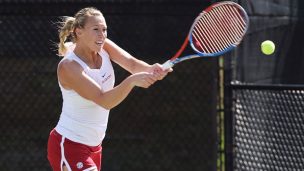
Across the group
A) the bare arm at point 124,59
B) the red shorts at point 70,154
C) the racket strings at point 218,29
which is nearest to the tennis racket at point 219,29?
the racket strings at point 218,29

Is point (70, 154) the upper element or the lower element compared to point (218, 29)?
lower

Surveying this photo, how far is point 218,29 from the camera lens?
4375mm

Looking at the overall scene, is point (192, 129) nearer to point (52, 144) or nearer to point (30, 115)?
point (30, 115)

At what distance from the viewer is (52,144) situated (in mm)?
4062

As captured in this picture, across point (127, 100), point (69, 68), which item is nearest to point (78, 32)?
point (69, 68)

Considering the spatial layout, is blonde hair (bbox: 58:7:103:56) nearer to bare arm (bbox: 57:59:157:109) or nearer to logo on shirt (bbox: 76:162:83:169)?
bare arm (bbox: 57:59:157:109)

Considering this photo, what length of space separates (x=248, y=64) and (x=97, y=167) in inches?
61.3

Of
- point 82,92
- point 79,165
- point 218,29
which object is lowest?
point 79,165

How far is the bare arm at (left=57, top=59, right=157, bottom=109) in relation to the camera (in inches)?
143

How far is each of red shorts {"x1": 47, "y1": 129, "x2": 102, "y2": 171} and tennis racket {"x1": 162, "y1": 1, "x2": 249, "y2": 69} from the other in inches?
30.5

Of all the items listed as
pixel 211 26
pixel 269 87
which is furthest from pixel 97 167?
pixel 269 87

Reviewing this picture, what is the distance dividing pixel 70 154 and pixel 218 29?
117cm

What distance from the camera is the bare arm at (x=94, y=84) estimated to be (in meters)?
3.63

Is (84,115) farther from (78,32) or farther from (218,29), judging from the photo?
(218,29)
